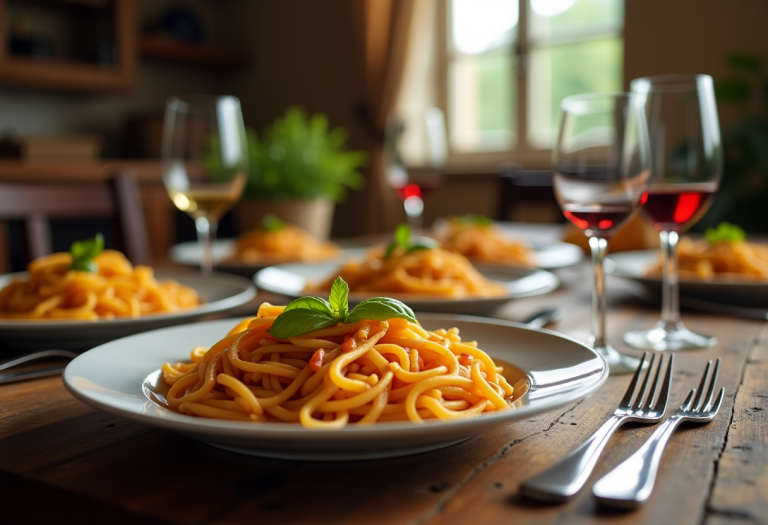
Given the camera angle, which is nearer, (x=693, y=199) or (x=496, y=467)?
(x=496, y=467)

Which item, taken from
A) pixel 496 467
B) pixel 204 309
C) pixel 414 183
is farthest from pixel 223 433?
pixel 414 183

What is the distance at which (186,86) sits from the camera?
686 centimetres

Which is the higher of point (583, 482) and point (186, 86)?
point (186, 86)

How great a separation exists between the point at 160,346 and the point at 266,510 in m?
0.41

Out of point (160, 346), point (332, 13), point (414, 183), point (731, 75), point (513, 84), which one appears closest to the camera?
point (160, 346)

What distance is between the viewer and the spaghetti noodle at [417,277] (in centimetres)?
135

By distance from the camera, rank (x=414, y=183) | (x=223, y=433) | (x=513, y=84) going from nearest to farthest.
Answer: (x=223, y=433) → (x=414, y=183) → (x=513, y=84)

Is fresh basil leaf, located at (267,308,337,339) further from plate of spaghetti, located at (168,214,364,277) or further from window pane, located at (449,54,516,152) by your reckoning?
window pane, located at (449,54,516,152)

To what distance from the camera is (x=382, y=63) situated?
5.99 meters

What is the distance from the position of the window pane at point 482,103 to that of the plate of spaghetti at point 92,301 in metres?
4.62

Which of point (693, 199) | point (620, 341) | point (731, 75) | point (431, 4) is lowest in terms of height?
point (620, 341)

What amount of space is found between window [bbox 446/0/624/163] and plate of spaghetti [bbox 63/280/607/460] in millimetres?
4720

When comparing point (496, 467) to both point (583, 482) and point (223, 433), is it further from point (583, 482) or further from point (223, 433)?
point (223, 433)

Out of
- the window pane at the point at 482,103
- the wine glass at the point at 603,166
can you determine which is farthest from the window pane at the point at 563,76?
the wine glass at the point at 603,166
